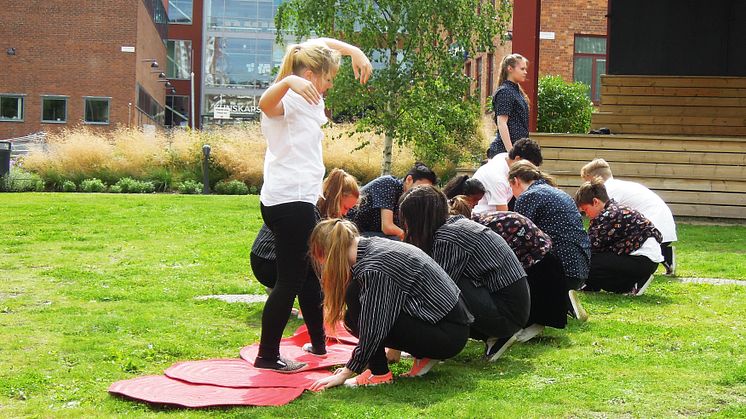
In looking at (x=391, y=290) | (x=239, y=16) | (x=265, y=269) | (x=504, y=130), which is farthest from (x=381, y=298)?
(x=239, y=16)

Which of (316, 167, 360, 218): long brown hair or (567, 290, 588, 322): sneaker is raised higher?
→ (316, 167, 360, 218): long brown hair

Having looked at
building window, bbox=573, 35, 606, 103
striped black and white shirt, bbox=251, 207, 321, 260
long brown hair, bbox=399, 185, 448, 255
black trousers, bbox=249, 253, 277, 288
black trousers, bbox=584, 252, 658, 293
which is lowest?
black trousers, bbox=584, 252, 658, 293

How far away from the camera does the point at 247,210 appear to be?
16359 mm

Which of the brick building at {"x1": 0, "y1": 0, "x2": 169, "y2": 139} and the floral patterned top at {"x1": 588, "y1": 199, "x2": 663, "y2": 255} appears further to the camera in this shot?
the brick building at {"x1": 0, "y1": 0, "x2": 169, "y2": 139}

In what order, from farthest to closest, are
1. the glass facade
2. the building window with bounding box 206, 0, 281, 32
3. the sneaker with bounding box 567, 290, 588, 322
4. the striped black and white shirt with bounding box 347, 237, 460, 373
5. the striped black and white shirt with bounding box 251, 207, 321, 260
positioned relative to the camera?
the building window with bounding box 206, 0, 281, 32 < the glass facade < the sneaker with bounding box 567, 290, 588, 322 < the striped black and white shirt with bounding box 251, 207, 321, 260 < the striped black and white shirt with bounding box 347, 237, 460, 373

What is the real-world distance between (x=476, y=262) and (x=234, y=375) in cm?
156

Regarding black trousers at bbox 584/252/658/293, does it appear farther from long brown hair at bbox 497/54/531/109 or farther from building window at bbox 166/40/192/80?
building window at bbox 166/40/192/80

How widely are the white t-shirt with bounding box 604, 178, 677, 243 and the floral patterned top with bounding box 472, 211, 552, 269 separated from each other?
3268 mm

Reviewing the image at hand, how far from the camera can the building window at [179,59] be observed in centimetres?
6650

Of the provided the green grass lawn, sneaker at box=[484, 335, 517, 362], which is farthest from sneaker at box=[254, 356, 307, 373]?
sneaker at box=[484, 335, 517, 362]

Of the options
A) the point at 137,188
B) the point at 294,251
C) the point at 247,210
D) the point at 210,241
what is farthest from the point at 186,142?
the point at 294,251

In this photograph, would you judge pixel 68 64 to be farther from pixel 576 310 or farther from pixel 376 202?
pixel 576 310

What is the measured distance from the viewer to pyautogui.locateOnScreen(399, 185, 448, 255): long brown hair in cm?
580

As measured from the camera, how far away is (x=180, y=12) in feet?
220
